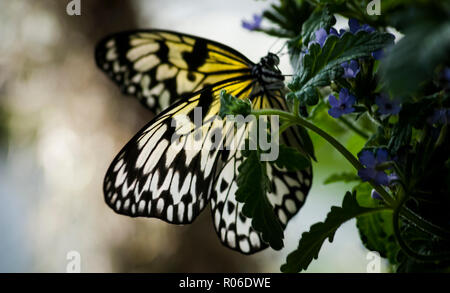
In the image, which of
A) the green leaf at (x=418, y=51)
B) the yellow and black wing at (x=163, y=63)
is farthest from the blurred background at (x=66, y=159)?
the green leaf at (x=418, y=51)

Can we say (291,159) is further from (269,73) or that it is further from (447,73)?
(269,73)

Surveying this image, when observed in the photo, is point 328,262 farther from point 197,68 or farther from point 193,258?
point 197,68

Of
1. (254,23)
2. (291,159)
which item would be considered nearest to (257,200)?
(291,159)

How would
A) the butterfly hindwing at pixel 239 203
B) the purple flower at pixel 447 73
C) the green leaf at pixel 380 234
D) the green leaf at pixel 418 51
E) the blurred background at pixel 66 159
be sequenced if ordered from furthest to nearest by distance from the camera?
the blurred background at pixel 66 159
the butterfly hindwing at pixel 239 203
the green leaf at pixel 380 234
the purple flower at pixel 447 73
the green leaf at pixel 418 51

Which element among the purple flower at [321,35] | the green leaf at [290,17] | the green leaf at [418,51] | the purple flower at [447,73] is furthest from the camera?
the green leaf at [290,17]

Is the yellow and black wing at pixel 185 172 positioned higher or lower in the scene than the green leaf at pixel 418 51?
higher

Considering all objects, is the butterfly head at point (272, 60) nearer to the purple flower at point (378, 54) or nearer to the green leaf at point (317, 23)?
the green leaf at point (317, 23)
